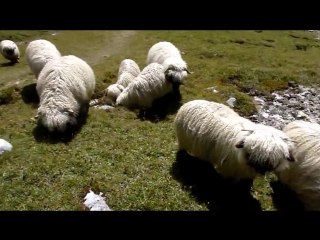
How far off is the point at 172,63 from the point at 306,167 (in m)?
7.14

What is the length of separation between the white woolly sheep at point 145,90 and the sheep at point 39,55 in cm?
400

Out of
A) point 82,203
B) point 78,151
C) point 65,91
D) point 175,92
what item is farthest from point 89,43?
point 82,203

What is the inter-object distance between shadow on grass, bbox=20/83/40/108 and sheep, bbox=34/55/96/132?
199 centimetres

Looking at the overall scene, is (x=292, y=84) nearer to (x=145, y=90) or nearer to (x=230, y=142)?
(x=145, y=90)

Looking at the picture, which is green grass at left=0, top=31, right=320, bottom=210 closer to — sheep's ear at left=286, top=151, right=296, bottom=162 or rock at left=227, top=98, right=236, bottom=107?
rock at left=227, top=98, right=236, bottom=107

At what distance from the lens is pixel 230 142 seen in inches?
308

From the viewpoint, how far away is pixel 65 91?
35.7ft

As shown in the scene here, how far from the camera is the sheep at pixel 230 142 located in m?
7.00

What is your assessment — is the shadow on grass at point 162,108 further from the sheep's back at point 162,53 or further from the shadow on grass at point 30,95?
the shadow on grass at point 30,95

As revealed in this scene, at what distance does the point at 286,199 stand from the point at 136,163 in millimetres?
4011

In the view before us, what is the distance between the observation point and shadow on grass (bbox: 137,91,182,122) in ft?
40.9

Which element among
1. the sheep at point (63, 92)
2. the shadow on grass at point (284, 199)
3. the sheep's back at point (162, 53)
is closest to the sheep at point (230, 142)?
the shadow on grass at point (284, 199)

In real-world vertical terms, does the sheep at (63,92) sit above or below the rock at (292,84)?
above

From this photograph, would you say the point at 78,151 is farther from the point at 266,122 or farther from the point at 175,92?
the point at 266,122
